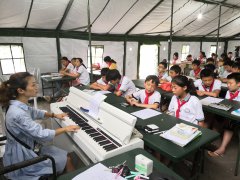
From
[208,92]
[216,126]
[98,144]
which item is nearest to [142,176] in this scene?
[98,144]

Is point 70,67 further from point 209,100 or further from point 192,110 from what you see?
point 192,110

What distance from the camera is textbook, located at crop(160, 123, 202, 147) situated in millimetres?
1530

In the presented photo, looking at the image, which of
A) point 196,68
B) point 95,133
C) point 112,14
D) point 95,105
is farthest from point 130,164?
point 112,14

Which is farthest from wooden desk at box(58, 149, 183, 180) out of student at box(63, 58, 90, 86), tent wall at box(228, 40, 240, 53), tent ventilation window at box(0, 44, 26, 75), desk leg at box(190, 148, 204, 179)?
tent wall at box(228, 40, 240, 53)

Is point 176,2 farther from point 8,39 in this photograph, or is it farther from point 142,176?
point 142,176

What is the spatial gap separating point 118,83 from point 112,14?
3229 millimetres

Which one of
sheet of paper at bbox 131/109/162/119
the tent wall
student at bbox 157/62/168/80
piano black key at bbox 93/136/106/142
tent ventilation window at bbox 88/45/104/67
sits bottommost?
piano black key at bbox 93/136/106/142

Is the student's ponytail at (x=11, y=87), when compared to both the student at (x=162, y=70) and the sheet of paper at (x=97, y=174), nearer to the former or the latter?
the sheet of paper at (x=97, y=174)

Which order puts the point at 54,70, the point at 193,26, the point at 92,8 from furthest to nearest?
the point at 193,26, the point at 54,70, the point at 92,8

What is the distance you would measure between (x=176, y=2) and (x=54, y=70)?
15.2 ft

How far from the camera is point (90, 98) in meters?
2.18

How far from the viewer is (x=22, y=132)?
1596mm

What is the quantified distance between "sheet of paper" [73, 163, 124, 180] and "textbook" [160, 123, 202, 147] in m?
0.63

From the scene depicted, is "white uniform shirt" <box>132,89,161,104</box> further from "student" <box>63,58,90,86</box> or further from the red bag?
"student" <box>63,58,90,86</box>
